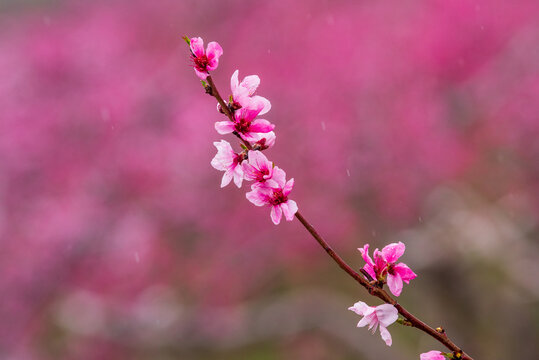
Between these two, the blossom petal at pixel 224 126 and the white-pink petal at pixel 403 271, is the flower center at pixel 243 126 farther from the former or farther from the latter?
the white-pink petal at pixel 403 271

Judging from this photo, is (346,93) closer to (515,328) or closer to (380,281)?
(515,328)

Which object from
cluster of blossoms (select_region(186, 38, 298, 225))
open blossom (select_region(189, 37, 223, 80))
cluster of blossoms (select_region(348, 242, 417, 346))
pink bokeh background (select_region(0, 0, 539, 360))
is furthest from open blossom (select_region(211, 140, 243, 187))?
pink bokeh background (select_region(0, 0, 539, 360))

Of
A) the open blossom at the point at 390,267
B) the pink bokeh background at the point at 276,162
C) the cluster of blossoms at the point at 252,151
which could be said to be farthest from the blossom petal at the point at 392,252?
the pink bokeh background at the point at 276,162

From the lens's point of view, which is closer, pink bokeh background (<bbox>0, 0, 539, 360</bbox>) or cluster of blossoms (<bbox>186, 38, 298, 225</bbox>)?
cluster of blossoms (<bbox>186, 38, 298, 225</bbox>)

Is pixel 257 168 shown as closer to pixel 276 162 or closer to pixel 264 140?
pixel 264 140

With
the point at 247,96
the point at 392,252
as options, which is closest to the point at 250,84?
the point at 247,96

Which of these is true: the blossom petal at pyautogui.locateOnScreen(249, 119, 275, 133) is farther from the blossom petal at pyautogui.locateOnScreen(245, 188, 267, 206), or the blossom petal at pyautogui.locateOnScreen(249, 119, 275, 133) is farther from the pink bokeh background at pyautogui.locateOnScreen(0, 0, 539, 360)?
the pink bokeh background at pyautogui.locateOnScreen(0, 0, 539, 360)

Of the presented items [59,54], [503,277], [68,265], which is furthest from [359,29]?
[503,277]
